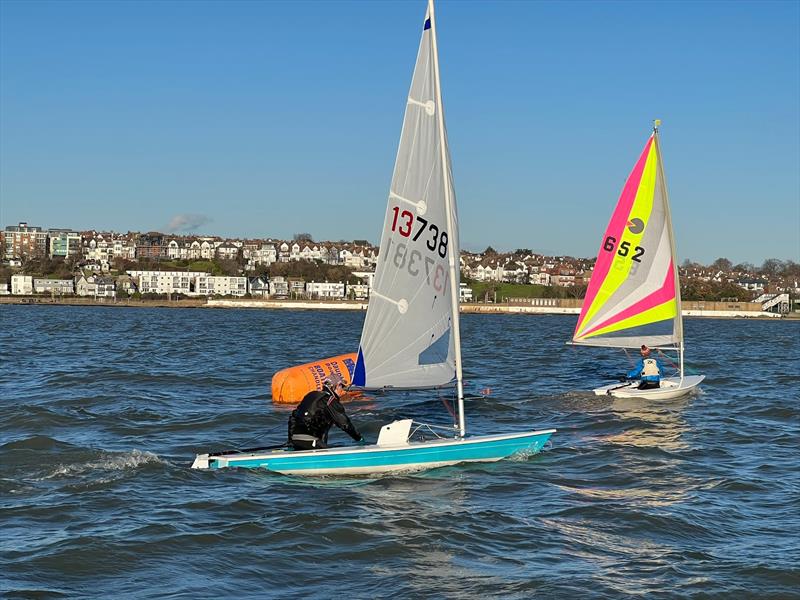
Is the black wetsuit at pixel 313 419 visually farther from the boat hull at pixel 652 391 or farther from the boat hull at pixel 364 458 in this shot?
the boat hull at pixel 652 391

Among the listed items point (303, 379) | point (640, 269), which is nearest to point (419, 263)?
point (303, 379)

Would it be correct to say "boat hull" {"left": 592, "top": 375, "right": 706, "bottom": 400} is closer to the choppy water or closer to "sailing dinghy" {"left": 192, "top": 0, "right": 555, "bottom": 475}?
the choppy water

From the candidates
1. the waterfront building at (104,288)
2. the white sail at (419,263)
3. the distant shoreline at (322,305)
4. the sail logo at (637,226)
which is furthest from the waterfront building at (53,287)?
the white sail at (419,263)

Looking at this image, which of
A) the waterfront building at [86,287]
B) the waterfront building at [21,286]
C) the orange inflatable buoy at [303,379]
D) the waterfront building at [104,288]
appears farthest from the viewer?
the waterfront building at [21,286]

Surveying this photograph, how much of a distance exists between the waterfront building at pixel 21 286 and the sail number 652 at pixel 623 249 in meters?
183

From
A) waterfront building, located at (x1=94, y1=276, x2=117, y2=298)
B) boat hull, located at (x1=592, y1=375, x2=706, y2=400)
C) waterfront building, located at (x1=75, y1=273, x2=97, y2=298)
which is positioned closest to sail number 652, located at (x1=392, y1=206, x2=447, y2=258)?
boat hull, located at (x1=592, y1=375, x2=706, y2=400)

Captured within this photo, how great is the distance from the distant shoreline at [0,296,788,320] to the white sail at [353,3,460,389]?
160 metres

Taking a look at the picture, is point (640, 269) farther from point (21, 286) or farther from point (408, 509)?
point (21, 286)

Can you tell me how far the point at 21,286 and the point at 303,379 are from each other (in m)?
182

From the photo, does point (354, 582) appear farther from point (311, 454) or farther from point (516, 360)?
point (516, 360)

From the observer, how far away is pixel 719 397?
89.8 ft

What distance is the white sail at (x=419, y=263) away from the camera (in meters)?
15.3

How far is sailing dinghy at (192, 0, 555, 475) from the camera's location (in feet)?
48.9

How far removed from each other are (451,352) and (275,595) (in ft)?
23.0
